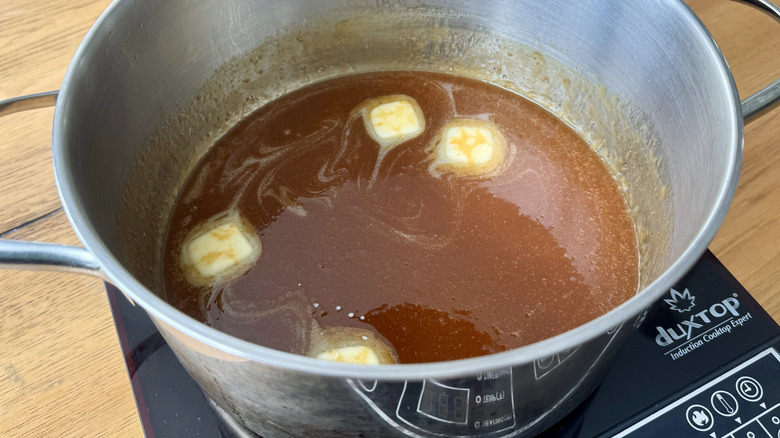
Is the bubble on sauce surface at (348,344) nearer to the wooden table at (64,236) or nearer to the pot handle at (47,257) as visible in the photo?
the wooden table at (64,236)

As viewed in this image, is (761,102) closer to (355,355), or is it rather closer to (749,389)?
(749,389)

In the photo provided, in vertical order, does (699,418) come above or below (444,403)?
below

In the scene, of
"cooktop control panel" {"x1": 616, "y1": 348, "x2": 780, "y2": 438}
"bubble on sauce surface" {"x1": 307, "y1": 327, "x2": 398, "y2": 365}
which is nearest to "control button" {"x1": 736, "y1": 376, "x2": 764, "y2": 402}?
"cooktop control panel" {"x1": 616, "y1": 348, "x2": 780, "y2": 438}

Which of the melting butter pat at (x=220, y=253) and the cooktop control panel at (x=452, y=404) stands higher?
the cooktop control panel at (x=452, y=404)

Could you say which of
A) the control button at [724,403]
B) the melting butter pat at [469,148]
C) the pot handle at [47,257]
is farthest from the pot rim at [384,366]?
the melting butter pat at [469,148]

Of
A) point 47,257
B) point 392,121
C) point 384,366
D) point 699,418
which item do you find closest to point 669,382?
point 699,418

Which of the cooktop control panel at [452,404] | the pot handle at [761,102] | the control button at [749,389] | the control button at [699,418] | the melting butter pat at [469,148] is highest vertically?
the pot handle at [761,102]

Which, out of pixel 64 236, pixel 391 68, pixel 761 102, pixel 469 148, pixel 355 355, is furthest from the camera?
pixel 391 68
